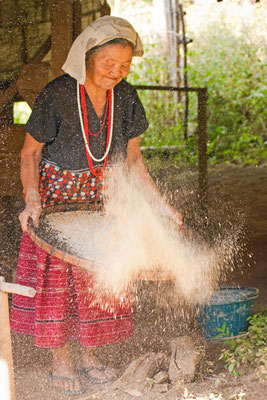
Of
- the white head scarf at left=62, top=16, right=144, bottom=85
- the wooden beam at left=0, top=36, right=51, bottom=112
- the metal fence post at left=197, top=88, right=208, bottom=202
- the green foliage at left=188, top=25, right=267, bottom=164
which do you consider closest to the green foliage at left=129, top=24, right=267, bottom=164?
the green foliage at left=188, top=25, right=267, bottom=164

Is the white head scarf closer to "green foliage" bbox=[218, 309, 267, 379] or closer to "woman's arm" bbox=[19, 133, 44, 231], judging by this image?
"woman's arm" bbox=[19, 133, 44, 231]

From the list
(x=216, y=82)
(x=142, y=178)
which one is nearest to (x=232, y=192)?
(x=216, y=82)

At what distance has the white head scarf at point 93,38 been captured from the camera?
104 inches

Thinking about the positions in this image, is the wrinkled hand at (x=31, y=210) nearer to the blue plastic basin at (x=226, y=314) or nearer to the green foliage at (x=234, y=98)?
the blue plastic basin at (x=226, y=314)

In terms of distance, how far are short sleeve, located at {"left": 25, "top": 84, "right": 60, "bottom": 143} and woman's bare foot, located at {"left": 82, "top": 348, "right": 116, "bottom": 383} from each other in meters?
1.18

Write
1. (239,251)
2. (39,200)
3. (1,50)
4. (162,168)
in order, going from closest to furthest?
(39,200) < (1,50) < (239,251) < (162,168)

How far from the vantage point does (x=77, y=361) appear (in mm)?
3150

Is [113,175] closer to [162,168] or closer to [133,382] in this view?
[133,382]

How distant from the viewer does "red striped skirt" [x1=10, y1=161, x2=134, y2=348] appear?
281 centimetres

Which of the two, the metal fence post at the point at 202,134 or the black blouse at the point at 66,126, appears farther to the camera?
the metal fence post at the point at 202,134

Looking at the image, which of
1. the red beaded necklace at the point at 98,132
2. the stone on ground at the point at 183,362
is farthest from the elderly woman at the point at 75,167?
the stone on ground at the point at 183,362

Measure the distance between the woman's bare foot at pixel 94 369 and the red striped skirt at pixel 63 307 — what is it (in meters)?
0.12

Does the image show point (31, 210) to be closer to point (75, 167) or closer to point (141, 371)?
point (75, 167)

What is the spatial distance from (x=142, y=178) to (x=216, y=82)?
26.0 ft
